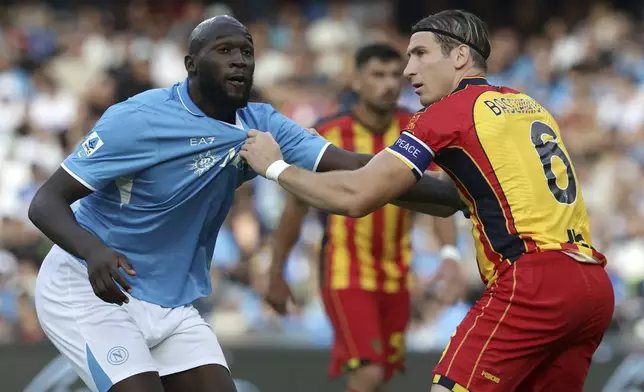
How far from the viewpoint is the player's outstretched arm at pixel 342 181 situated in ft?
17.7

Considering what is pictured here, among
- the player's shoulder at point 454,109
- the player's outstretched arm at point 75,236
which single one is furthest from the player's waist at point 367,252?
the player's outstretched arm at point 75,236

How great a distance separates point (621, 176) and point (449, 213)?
7.26 m

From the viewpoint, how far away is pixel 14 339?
1077cm

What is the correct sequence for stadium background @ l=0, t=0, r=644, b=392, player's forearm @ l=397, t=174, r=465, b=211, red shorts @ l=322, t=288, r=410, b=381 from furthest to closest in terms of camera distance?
stadium background @ l=0, t=0, r=644, b=392, red shorts @ l=322, t=288, r=410, b=381, player's forearm @ l=397, t=174, r=465, b=211

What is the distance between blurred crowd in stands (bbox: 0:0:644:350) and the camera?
1127cm

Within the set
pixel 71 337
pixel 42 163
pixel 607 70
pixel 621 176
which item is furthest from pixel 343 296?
pixel 607 70

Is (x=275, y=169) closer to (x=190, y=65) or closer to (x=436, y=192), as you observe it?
(x=190, y=65)

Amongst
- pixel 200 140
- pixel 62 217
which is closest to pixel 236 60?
pixel 200 140

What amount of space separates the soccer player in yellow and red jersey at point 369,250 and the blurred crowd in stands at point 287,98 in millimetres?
1552

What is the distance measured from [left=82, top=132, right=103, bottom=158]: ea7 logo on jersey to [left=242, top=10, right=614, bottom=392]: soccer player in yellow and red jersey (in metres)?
0.82

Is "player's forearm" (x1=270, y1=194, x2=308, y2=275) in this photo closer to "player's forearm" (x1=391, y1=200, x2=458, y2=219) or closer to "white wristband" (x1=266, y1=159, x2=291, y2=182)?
"player's forearm" (x1=391, y1=200, x2=458, y2=219)

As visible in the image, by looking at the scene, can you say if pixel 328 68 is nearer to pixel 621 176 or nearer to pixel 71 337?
pixel 621 176

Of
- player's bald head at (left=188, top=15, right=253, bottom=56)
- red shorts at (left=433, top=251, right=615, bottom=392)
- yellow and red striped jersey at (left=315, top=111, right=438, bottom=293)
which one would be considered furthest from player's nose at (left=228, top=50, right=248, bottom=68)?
yellow and red striped jersey at (left=315, top=111, right=438, bottom=293)

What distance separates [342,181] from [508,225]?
0.79m
